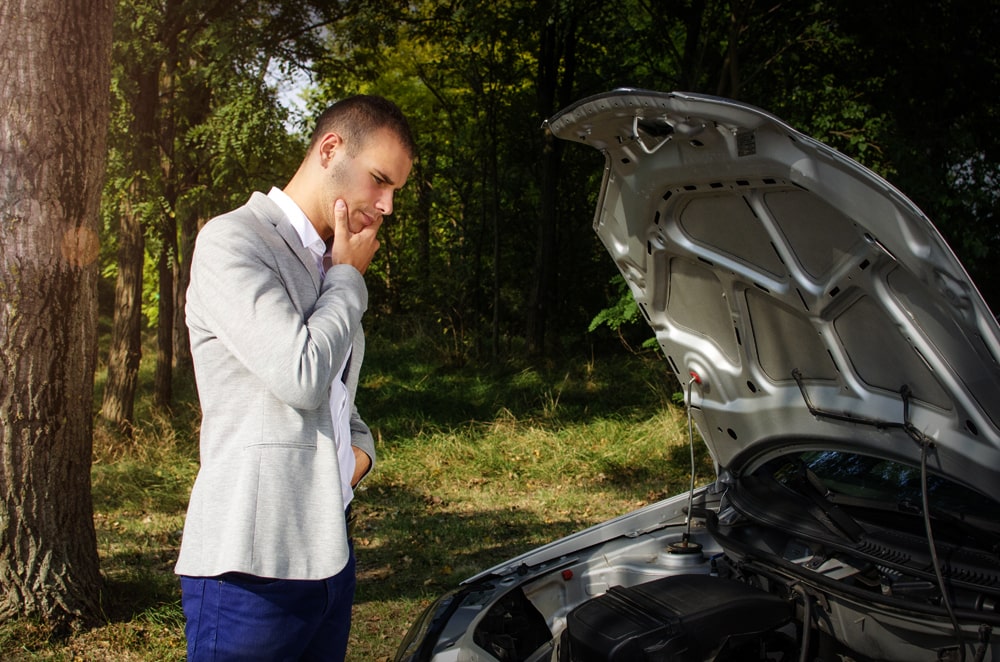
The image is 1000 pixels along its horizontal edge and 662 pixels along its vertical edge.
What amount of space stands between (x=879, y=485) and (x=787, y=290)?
725mm

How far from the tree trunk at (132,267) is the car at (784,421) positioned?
712 cm

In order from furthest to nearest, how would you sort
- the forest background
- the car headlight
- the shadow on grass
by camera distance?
1. the forest background
2. the shadow on grass
3. the car headlight

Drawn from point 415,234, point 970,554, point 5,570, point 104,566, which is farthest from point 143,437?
point 415,234

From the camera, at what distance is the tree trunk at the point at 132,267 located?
8.89m

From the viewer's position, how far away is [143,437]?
28.3 feet

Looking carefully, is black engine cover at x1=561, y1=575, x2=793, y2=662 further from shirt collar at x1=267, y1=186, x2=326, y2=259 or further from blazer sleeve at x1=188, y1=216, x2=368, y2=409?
shirt collar at x1=267, y1=186, x2=326, y2=259

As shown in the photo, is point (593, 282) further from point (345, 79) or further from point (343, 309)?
point (343, 309)

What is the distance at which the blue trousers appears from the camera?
186 cm

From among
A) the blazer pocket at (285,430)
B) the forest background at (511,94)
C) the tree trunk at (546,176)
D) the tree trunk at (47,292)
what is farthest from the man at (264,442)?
the tree trunk at (546,176)

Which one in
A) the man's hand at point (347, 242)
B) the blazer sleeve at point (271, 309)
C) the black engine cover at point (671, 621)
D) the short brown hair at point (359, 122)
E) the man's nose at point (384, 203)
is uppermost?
the short brown hair at point (359, 122)

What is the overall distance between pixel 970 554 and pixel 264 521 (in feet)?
6.07

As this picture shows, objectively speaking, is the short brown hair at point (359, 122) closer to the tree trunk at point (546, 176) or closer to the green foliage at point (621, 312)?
the green foliage at point (621, 312)

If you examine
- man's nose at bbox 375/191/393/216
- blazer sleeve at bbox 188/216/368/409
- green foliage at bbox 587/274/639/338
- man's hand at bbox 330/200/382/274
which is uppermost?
man's nose at bbox 375/191/393/216

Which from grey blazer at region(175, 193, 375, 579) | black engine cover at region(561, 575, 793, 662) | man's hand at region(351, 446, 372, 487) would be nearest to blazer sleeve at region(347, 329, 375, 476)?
man's hand at region(351, 446, 372, 487)
